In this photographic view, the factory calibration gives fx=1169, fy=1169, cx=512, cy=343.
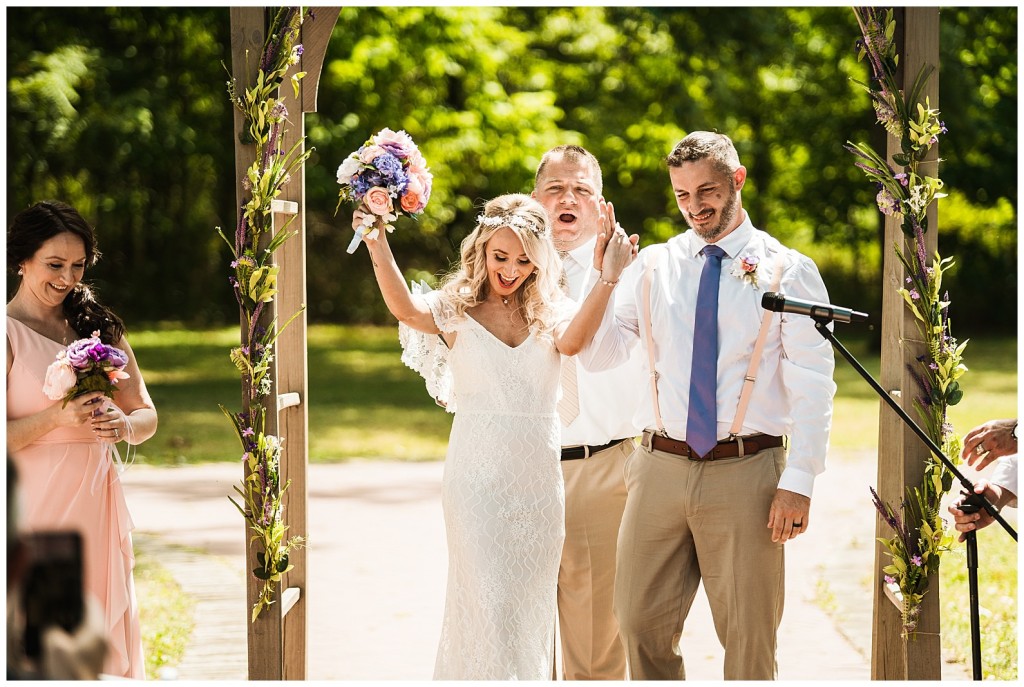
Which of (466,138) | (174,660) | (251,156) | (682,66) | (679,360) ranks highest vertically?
(682,66)

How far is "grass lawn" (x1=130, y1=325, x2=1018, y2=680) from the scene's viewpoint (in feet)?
23.4

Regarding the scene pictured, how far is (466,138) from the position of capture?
59.9ft

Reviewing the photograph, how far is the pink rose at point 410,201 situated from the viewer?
4035mm

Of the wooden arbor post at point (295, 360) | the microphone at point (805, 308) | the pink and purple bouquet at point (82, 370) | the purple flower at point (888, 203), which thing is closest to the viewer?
the microphone at point (805, 308)

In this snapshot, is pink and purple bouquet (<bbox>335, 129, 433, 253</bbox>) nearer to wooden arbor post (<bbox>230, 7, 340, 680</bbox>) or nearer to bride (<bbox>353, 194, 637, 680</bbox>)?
bride (<bbox>353, 194, 637, 680</bbox>)

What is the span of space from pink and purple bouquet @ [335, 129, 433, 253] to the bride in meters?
0.09

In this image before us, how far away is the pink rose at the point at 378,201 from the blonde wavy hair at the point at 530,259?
0.35 m

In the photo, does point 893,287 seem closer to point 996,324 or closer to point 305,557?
point 305,557

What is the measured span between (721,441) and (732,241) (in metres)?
0.70

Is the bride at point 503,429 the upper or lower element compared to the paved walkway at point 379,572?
upper

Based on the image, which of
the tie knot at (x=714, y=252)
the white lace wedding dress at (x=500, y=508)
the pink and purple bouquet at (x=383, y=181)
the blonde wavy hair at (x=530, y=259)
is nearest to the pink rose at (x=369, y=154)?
the pink and purple bouquet at (x=383, y=181)

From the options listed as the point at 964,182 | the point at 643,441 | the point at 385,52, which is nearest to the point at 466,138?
the point at 385,52

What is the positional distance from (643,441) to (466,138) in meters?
14.6

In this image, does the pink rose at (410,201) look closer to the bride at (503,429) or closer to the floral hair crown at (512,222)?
the bride at (503,429)
